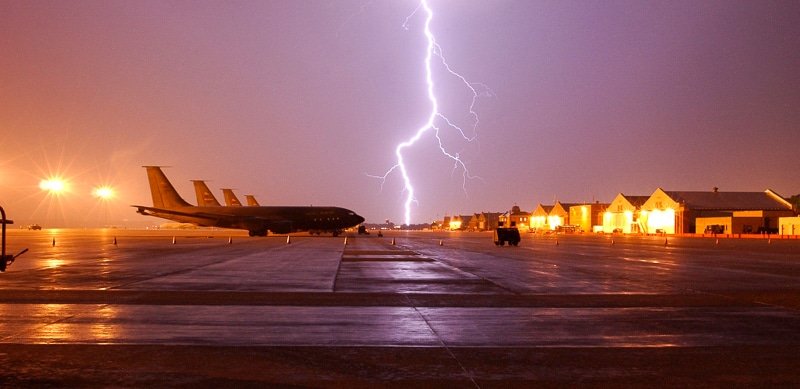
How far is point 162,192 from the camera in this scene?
84.2 meters

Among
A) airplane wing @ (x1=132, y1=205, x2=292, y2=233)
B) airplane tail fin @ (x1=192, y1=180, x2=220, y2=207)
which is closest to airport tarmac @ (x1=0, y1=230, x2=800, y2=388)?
airplane wing @ (x1=132, y1=205, x2=292, y2=233)

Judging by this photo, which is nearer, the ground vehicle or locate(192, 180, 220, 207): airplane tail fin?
the ground vehicle

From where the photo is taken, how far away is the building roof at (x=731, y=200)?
11144cm

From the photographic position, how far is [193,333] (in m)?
11.3

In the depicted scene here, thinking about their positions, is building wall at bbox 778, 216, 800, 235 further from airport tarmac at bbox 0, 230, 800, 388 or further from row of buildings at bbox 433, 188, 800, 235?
airport tarmac at bbox 0, 230, 800, 388

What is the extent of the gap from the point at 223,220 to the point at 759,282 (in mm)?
69396

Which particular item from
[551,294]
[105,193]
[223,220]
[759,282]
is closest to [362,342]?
[551,294]

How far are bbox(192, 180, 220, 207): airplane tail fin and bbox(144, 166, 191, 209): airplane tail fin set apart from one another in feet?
43.1

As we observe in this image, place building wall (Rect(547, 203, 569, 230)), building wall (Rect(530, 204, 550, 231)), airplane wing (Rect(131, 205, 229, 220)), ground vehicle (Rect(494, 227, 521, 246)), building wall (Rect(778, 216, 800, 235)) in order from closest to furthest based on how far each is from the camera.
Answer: ground vehicle (Rect(494, 227, 521, 246)) → airplane wing (Rect(131, 205, 229, 220)) → building wall (Rect(778, 216, 800, 235)) → building wall (Rect(547, 203, 569, 230)) → building wall (Rect(530, 204, 550, 231))

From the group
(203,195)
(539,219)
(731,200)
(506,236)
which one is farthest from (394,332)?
(539,219)

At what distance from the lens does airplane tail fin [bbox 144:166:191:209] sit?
3312 inches

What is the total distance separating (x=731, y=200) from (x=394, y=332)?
119 meters

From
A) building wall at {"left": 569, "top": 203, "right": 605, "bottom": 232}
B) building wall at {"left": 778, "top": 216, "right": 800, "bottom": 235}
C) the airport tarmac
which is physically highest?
building wall at {"left": 569, "top": 203, "right": 605, "bottom": 232}

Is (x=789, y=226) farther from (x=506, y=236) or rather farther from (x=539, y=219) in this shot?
(x=539, y=219)
